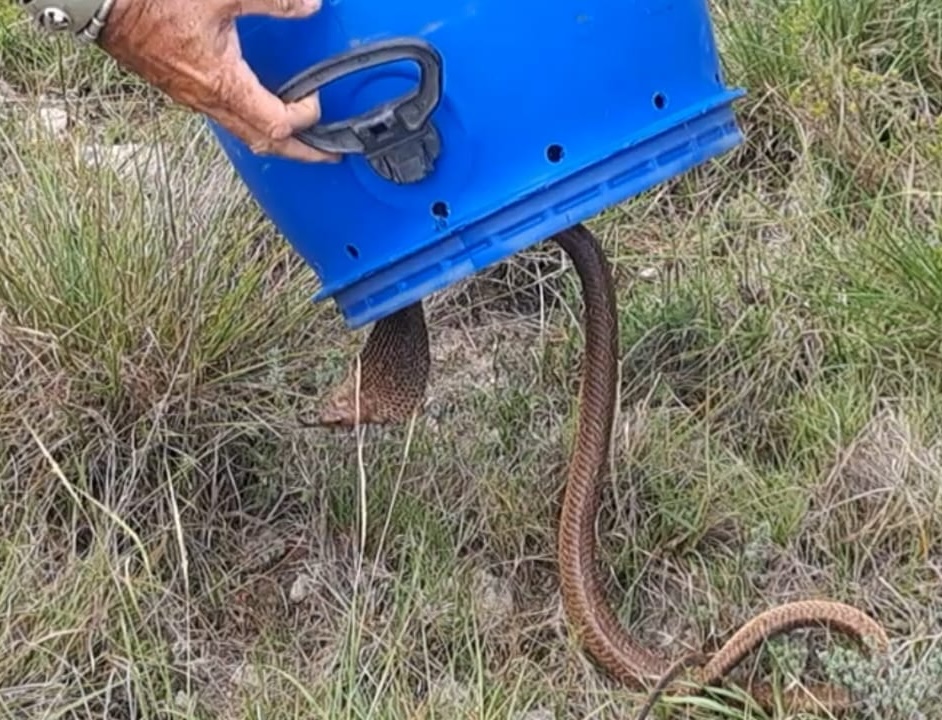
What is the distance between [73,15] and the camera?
1.50 m

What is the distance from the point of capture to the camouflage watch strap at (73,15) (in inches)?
58.4

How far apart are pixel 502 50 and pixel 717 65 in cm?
31

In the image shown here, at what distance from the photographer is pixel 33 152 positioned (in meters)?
2.47

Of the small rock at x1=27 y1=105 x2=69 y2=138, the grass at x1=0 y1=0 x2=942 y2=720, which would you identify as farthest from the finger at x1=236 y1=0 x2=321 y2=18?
the small rock at x1=27 y1=105 x2=69 y2=138

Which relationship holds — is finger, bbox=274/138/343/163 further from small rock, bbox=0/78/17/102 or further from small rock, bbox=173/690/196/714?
small rock, bbox=0/78/17/102

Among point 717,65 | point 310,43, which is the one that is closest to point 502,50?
point 310,43

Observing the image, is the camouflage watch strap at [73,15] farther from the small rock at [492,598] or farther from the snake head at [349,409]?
the small rock at [492,598]

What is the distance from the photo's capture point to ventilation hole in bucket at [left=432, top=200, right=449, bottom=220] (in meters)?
1.73

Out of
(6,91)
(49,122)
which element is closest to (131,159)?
(49,122)

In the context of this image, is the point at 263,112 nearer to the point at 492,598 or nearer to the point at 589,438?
the point at 589,438

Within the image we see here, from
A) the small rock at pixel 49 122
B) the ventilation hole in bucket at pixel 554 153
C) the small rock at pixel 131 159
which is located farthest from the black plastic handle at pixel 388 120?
the small rock at pixel 49 122

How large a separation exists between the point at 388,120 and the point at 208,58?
0.20m

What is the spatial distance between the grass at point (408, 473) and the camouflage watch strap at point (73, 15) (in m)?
0.63

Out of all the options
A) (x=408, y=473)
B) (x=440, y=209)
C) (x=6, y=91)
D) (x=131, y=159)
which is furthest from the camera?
(x=6, y=91)
